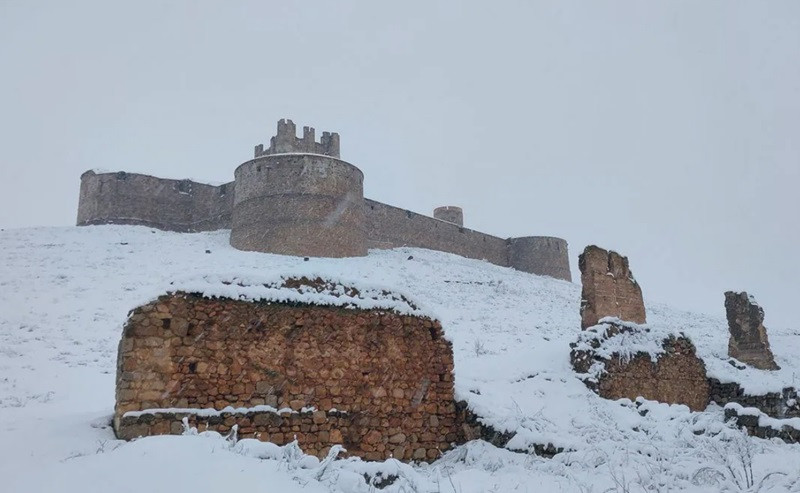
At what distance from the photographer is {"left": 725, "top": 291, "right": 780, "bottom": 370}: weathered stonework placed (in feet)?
61.5

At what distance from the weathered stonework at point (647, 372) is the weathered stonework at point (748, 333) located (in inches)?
251

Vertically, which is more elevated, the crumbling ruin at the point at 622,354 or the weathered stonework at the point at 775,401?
the crumbling ruin at the point at 622,354

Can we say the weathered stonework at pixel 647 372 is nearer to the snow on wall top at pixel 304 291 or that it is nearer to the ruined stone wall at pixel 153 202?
the snow on wall top at pixel 304 291

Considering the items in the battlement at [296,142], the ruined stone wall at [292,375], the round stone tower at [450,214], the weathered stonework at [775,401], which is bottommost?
the weathered stonework at [775,401]

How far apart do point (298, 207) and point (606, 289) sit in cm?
2286

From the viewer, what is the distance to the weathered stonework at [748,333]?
738 inches

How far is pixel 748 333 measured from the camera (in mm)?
19141

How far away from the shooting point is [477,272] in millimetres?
36625

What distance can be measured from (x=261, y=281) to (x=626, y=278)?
1191cm

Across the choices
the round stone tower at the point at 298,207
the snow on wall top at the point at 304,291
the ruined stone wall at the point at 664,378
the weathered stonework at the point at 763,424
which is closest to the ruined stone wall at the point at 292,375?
the snow on wall top at the point at 304,291

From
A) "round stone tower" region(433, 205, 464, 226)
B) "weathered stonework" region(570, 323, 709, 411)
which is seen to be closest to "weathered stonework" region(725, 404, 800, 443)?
"weathered stonework" region(570, 323, 709, 411)

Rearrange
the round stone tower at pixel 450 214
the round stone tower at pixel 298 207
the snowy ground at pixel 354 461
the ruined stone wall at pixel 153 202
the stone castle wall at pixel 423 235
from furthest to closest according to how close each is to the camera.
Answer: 1. the round stone tower at pixel 450 214
2. the stone castle wall at pixel 423 235
3. the ruined stone wall at pixel 153 202
4. the round stone tower at pixel 298 207
5. the snowy ground at pixel 354 461

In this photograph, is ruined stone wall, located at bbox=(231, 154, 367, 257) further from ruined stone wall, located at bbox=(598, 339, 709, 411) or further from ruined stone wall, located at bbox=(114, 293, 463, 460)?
ruined stone wall, located at bbox=(114, 293, 463, 460)

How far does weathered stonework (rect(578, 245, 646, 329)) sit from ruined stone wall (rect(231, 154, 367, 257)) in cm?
2131
